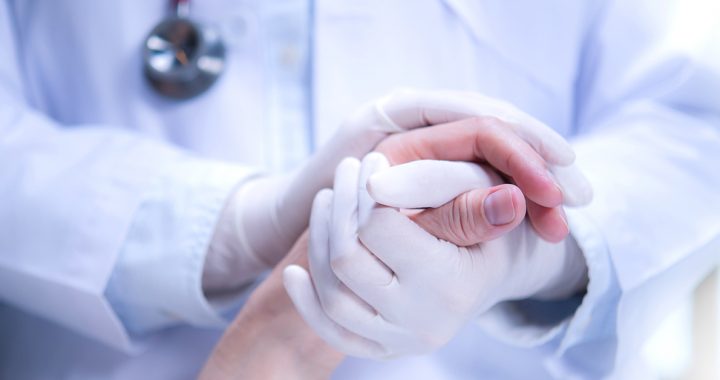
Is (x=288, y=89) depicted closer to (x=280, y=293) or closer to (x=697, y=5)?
(x=280, y=293)

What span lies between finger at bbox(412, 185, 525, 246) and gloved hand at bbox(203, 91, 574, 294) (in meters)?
0.05

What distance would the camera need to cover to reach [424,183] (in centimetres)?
49

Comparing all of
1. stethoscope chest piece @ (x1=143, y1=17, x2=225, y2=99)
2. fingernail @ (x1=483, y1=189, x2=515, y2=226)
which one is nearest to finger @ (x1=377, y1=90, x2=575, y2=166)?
fingernail @ (x1=483, y1=189, x2=515, y2=226)

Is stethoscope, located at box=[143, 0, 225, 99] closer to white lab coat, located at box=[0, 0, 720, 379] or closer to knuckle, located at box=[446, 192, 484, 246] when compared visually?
white lab coat, located at box=[0, 0, 720, 379]

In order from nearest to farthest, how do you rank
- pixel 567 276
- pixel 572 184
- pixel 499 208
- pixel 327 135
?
pixel 499 208 < pixel 572 184 < pixel 567 276 < pixel 327 135

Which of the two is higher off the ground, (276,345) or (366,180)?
(366,180)

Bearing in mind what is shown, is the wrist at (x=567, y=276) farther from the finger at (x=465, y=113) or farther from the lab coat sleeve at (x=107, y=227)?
the lab coat sleeve at (x=107, y=227)

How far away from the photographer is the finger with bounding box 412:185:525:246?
17.4 inches

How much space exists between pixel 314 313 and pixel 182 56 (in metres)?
0.37

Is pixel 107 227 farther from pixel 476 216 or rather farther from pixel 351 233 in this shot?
pixel 476 216

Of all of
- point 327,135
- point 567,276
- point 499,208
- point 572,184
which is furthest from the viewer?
point 327,135

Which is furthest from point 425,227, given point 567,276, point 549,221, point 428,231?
point 567,276

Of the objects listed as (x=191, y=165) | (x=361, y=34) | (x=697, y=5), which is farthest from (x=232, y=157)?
(x=697, y=5)

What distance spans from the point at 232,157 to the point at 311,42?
177mm
